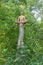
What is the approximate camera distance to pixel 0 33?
9242 millimetres

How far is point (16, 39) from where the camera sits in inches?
378

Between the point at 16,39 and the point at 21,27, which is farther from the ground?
the point at 21,27

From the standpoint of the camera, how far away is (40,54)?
9.07 metres

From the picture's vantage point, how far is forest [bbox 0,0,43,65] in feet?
28.3

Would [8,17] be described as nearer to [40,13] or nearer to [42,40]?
[42,40]

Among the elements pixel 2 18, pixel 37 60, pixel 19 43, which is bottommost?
pixel 37 60

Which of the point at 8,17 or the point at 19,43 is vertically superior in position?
the point at 8,17

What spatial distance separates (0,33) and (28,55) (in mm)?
1192

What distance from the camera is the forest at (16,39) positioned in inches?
340

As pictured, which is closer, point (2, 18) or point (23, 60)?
point (23, 60)

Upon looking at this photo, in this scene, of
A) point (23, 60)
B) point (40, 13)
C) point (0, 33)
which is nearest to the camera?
point (23, 60)

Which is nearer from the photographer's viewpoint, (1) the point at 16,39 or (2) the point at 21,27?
(2) the point at 21,27

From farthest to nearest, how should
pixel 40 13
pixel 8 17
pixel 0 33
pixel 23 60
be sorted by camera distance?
pixel 40 13, pixel 8 17, pixel 0 33, pixel 23 60

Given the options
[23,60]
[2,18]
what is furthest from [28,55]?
[2,18]
